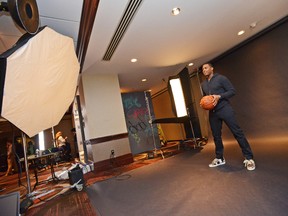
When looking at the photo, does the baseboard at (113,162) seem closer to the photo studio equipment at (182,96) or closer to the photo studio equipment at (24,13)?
the photo studio equipment at (182,96)

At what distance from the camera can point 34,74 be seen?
64.9 inches

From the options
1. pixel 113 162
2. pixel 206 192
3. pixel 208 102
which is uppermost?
pixel 208 102

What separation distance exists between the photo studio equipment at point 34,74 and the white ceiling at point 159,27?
55 cm

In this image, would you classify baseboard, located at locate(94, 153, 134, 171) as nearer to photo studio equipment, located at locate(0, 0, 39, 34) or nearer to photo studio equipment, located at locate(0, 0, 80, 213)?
photo studio equipment, located at locate(0, 0, 80, 213)

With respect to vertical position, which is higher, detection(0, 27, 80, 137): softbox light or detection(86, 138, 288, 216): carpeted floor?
detection(0, 27, 80, 137): softbox light

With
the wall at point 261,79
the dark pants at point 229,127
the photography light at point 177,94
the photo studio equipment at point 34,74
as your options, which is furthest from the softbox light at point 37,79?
the wall at point 261,79

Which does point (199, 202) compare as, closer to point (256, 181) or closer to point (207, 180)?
point (207, 180)

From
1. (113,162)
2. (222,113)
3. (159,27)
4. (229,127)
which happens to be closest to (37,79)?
(159,27)

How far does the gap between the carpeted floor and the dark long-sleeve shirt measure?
0.88m

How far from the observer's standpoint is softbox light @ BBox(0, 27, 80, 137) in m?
1.40

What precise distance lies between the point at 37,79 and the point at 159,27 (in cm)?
191

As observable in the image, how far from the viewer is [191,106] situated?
475 centimetres

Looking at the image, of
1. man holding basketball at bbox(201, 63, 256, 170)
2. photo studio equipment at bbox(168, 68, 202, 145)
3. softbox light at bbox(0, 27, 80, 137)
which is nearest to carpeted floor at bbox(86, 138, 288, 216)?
man holding basketball at bbox(201, 63, 256, 170)

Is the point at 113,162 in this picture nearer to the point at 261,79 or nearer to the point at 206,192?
the point at 206,192
